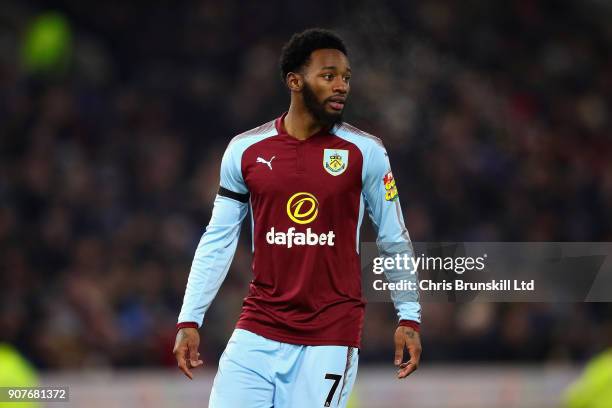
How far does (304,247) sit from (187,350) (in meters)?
0.58

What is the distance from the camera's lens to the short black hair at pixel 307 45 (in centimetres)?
452

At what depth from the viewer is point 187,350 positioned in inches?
177

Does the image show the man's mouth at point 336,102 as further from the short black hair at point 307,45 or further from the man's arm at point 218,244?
the man's arm at point 218,244

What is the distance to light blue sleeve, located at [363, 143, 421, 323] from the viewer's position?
4.53m

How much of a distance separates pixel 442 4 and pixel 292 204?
8597mm

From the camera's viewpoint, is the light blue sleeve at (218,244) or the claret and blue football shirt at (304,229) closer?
the claret and blue football shirt at (304,229)

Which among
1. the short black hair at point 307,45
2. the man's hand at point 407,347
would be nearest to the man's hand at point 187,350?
the man's hand at point 407,347

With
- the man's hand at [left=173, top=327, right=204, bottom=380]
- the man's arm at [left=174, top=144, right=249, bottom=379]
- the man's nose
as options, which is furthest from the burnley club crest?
the man's hand at [left=173, top=327, right=204, bottom=380]

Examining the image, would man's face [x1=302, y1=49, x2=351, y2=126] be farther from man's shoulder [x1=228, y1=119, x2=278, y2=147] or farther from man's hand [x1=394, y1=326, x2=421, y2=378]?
man's hand [x1=394, y1=326, x2=421, y2=378]

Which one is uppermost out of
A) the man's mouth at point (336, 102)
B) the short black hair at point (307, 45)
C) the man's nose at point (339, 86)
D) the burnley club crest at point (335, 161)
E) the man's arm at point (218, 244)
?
the short black hair at point (307, 45)

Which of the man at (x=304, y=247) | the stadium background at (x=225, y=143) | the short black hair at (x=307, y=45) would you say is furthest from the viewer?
the stadium background at (x=225, y=143)

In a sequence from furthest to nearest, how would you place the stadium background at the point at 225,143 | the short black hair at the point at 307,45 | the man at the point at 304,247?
1. the stadium background at the point at 225,143
2. the short black hair at the point at 307,45
3. the man at the point at 304,247

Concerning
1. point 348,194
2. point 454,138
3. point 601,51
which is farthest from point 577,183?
point 348,194

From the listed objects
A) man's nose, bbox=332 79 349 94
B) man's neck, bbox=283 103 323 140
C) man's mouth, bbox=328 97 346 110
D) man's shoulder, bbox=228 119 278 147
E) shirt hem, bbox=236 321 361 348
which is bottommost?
shirt hem, bbox=236 321 361 348
